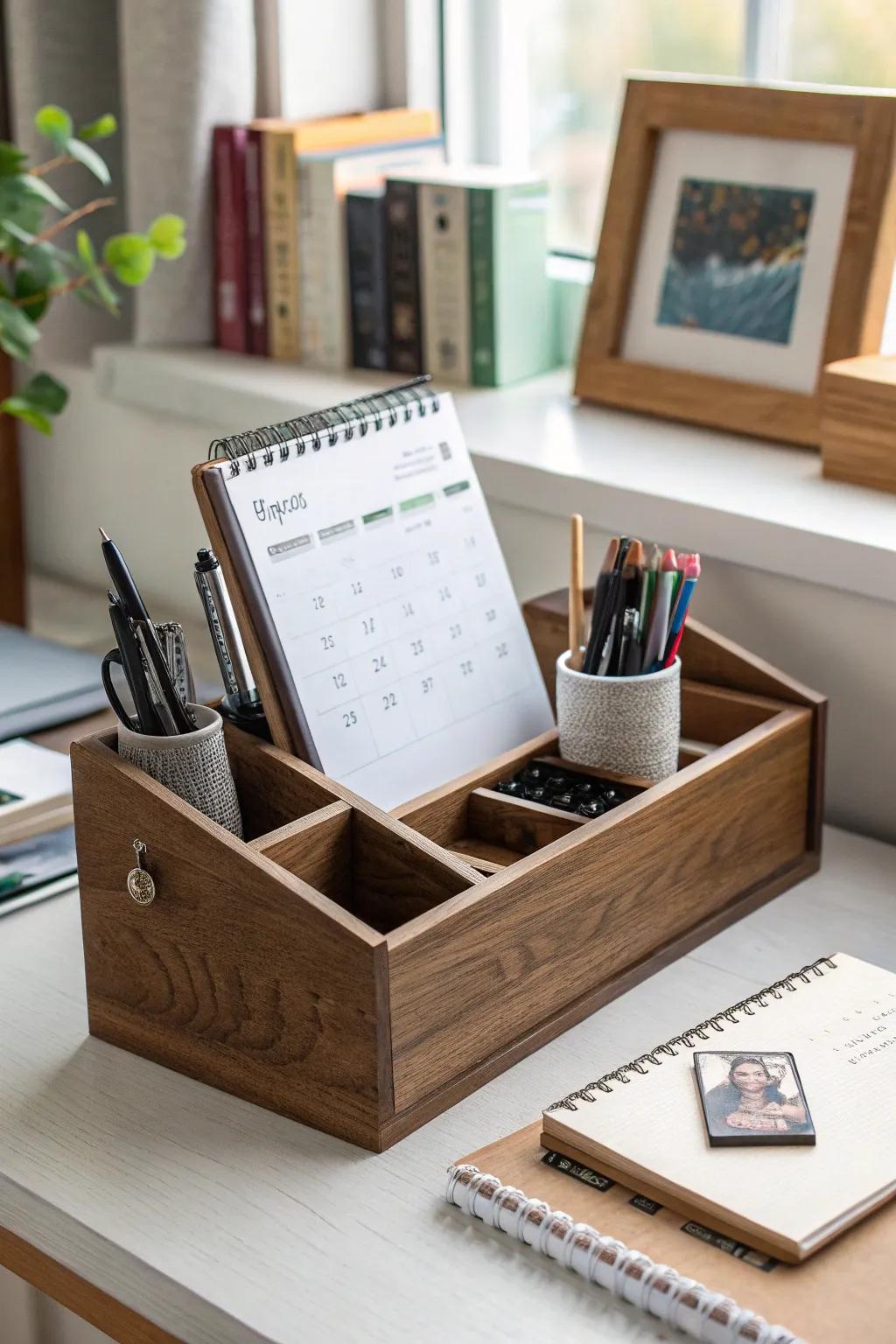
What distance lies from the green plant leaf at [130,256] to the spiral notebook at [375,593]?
438mm

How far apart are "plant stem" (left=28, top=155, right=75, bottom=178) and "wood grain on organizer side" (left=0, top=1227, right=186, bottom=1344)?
2.99ft

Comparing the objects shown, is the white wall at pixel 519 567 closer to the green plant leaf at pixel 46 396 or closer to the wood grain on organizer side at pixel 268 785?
the green plant leaf at pixel 46 396

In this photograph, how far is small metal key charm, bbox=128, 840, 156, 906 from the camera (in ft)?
2.64

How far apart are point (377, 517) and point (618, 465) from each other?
0.30m

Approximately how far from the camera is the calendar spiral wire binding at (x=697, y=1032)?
759 millimetres

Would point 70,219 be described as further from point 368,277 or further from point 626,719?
point 626,719

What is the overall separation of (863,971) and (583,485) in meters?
0.45

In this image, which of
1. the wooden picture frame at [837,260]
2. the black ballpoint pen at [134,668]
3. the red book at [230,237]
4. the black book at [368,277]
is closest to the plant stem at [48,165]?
the red book at [230,237]

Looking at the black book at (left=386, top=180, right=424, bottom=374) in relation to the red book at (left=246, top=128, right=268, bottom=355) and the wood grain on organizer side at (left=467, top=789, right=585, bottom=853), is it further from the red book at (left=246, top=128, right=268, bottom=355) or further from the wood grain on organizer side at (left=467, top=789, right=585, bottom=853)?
the wood grain on organizer side at (left=467, top=789, right=585, bottom=853)

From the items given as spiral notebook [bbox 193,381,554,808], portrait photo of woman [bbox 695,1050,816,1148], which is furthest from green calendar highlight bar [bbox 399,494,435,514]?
portrait photo of woman [bbox 695,1050,816,1148]

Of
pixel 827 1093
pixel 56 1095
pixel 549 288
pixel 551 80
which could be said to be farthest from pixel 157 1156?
pixel 551 80

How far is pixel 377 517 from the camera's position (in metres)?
0.97

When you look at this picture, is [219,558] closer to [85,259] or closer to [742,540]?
[742,540]

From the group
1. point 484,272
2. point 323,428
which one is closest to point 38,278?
point 484,272
